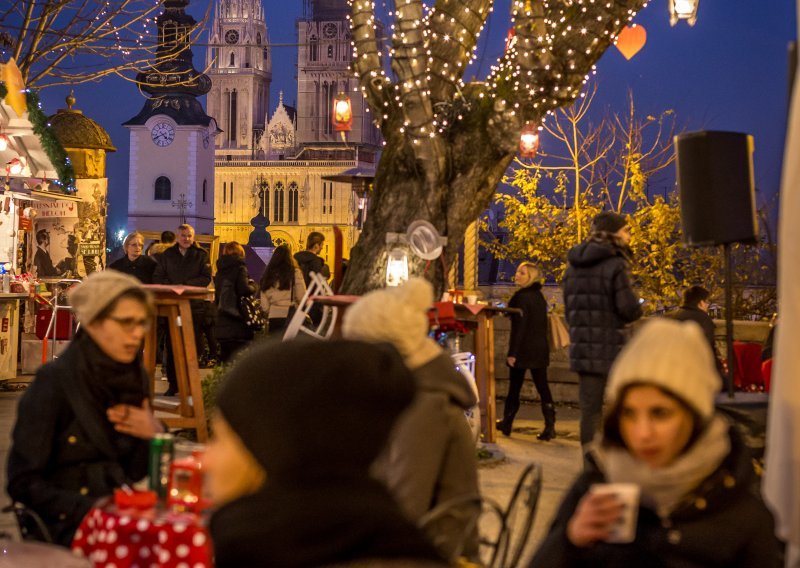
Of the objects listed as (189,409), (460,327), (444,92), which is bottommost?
(189,409)

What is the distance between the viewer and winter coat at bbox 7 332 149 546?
4141 millimetres

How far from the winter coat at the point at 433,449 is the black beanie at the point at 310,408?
212cm

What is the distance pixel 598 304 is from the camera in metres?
7.80

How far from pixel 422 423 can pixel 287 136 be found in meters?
125

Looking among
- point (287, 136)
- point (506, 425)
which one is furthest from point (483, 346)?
point (287, 136)

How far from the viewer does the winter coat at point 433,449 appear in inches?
152

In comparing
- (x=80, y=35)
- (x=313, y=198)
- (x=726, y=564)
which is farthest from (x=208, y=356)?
(x=313, y=198)

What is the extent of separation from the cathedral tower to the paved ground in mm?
118849

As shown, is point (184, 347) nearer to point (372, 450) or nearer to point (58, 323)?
point (58, 323)

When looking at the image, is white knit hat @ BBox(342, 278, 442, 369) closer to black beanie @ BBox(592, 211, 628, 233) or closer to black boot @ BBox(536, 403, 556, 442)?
black beanie @ BBox(592, 211, 628, 233)

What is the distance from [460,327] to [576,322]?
154 cm

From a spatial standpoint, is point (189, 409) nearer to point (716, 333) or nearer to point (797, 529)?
point (716, 333)

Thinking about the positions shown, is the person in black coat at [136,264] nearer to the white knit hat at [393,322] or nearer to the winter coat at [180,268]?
the winter coat at [180,268]

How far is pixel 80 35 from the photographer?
47.4 ft
